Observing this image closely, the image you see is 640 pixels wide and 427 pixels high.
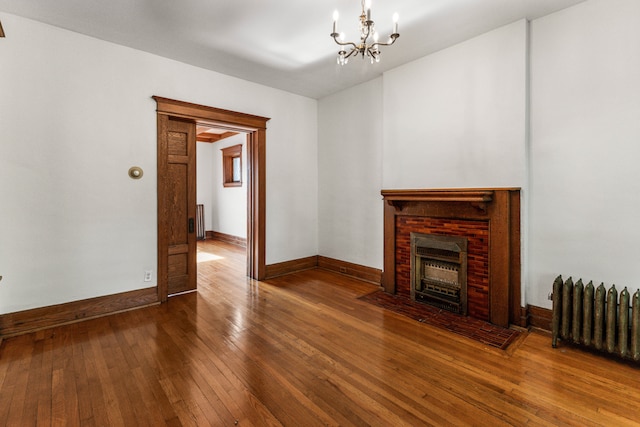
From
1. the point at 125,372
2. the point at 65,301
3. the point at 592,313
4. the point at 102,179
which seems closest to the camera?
the point at 125,372

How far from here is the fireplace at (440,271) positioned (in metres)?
3.32

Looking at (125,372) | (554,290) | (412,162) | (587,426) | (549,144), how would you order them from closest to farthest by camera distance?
(587,426) → (125,372) → (554,290) → (549,144) → (412,162)

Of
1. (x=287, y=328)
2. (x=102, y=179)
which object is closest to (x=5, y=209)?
(x=102, y=179)

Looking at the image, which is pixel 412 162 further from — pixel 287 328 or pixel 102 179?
pixel 102 179

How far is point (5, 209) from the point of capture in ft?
9.11

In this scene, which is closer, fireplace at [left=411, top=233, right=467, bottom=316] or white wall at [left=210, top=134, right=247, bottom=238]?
fireplace at [left=411, top=233, right=467, bottom=316]

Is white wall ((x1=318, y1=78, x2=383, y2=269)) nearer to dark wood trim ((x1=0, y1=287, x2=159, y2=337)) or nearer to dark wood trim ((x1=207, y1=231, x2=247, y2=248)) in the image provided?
dark wood trim ((x1=0, y1=287, x2=159, y2=337))

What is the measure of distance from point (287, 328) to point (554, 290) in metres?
2.48

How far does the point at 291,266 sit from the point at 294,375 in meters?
2.85

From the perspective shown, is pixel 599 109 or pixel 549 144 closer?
pixel 599 109

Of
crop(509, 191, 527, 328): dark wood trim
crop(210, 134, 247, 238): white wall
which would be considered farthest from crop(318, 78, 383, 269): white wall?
crop(210, 134, 247, 238): white wall

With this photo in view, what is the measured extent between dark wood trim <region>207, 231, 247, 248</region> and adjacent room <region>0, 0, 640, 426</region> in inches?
130

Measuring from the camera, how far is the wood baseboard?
748 centimetres

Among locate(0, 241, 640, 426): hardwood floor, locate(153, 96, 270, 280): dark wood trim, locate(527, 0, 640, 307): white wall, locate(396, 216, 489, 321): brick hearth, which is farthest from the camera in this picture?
Result: locate(153, 96, 270, 280): dark wood trim
